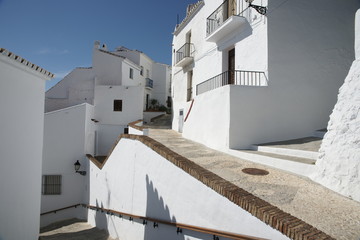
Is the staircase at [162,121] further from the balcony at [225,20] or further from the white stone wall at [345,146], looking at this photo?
the white stone wall at [345,146]

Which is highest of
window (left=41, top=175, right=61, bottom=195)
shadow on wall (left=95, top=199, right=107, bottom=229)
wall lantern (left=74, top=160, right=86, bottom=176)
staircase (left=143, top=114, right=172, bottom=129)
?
staircase (left=143, top=114, right=172, bottom=129)

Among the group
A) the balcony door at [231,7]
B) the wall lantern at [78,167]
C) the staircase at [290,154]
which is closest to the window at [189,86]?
the balcony door at [231,7]

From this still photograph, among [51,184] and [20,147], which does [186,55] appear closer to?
[20,147]

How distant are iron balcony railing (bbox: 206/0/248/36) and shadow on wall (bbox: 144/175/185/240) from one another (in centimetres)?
770

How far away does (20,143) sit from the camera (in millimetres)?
5730

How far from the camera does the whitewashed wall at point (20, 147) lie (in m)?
5.08

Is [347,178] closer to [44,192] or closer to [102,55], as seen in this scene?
[44,192]

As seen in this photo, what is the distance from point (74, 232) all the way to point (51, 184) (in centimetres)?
414

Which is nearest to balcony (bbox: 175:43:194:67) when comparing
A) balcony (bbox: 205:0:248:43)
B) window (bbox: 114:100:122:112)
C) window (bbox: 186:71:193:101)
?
window (bbox: 186:71:193:101)

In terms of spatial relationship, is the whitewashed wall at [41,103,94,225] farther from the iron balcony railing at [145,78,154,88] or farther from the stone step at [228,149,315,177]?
the iron balcony railing at [145,78,154,88]

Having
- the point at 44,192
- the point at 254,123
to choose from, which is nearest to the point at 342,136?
the point at 254,123

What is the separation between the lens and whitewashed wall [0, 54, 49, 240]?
5.08 m

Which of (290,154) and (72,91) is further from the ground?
(72,91)

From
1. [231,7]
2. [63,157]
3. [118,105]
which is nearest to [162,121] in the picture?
[118,105]
